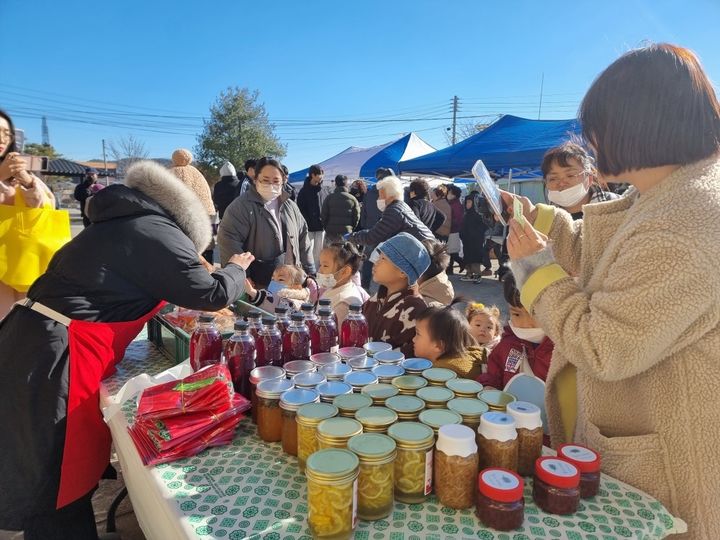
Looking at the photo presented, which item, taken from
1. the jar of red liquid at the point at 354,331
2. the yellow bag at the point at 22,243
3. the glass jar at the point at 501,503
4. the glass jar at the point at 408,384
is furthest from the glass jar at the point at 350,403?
the yellow bag at the point at 22,243

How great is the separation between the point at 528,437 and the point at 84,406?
1546mm

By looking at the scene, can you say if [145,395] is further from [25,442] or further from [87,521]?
[87,521]

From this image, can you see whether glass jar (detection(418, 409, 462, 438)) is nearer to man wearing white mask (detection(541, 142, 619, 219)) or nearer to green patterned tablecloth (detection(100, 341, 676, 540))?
green patterned tablecloth (detection(100, 341, 676, 540))

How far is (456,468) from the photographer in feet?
3.49

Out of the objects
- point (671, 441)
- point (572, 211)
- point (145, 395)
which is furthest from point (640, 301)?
point (572, 211)

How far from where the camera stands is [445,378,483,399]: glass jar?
4.57 feet

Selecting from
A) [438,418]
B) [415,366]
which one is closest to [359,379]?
[415,366]

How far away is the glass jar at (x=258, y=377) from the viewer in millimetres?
1489

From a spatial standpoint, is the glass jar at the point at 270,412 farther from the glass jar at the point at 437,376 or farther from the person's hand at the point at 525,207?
the person's hand at the point at 525,207

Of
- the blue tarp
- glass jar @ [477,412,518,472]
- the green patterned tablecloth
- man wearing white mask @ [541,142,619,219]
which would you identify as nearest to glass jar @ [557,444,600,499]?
the green patterned tablecloth

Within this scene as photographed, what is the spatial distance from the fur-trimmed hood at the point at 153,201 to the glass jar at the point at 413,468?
4.04ft

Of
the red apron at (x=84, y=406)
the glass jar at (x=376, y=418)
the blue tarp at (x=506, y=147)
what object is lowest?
the red apron at (x=84, y=406)

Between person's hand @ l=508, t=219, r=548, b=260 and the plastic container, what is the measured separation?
96 cm

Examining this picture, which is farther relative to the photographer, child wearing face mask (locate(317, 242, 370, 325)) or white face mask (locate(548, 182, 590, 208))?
child wearing face mask (locate(317, 242, 370, 325))
